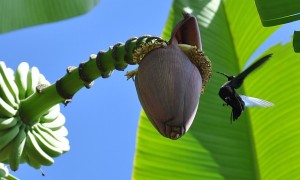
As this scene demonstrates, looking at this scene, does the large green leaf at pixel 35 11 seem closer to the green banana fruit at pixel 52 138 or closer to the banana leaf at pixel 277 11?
the green banana fruit at pixel 52 138

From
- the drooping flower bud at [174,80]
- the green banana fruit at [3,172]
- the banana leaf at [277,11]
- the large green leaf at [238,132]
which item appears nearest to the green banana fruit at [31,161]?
the green banana fruit at [3,172]

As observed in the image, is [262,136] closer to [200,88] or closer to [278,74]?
[278,74]

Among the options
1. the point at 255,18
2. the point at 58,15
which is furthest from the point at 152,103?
the point at 255,18

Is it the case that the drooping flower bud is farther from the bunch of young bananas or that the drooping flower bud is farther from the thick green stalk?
the bunch of young bananas

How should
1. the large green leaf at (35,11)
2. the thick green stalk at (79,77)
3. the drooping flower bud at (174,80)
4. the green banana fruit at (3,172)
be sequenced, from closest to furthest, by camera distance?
the drooping flower bud at (174,80), the thick green stalk at (79,77), the green banana fruit at (3,172), the large green leaf at (35,11)

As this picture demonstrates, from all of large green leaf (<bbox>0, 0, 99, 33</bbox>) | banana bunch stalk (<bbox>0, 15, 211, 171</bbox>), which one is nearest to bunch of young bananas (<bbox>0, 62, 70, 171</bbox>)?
banana bunch stalk (<bbox>0, 15, 211, 171</bbox>)
